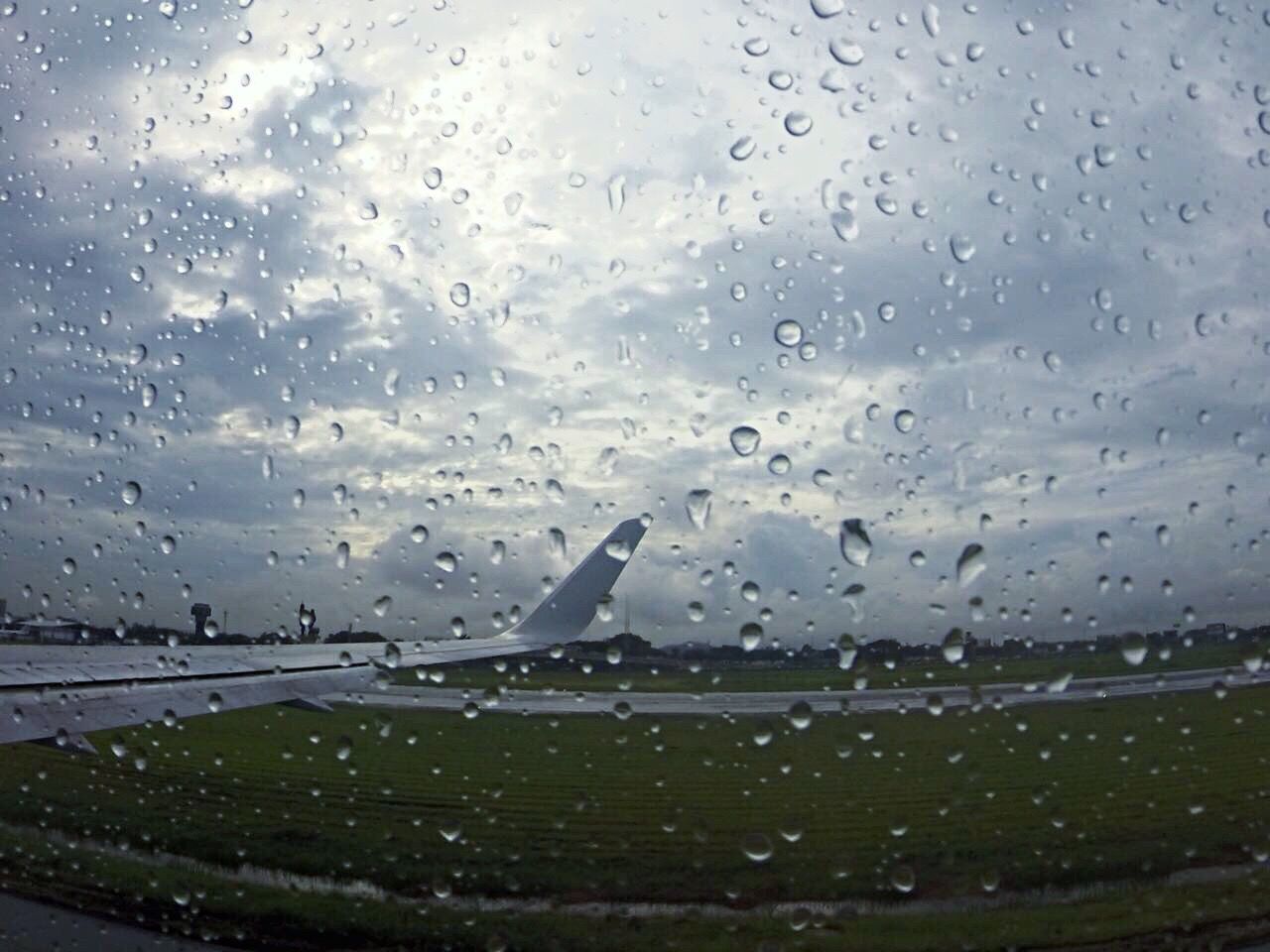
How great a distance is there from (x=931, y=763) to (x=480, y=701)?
5.33 ft

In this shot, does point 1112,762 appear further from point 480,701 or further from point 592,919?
point 480,701

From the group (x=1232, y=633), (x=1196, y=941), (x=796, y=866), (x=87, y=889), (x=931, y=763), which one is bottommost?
(x=87, y=889)

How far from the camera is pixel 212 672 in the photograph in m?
5.55

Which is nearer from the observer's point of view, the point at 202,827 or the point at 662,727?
the point at 662,727

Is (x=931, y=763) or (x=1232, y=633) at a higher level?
(x=1232, y=633)

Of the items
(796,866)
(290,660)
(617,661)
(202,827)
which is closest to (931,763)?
(796,866)

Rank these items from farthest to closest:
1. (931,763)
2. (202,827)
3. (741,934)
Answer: (202,827), (931,763), (741,934)

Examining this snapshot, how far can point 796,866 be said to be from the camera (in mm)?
3426

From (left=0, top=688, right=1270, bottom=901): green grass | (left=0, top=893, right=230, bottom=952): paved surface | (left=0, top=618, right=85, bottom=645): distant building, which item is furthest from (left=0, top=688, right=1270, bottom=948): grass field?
(left=0, top=618, right=85, bottom=645): distant building

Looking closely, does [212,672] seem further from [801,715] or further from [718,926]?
[801,715]

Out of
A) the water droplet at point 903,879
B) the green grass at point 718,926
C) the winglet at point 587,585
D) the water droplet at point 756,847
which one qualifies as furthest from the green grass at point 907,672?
the green grass at point 718,926

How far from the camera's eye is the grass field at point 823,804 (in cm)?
343

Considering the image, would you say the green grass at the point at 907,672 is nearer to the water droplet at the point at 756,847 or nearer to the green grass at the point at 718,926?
the water droplet at the point at 756,847

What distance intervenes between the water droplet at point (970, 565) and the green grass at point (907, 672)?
261 mm
